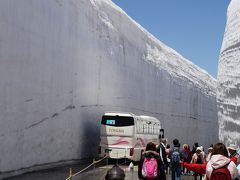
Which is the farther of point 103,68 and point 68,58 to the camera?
point 103,68

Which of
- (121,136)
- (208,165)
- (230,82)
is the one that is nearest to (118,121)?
(121,136)

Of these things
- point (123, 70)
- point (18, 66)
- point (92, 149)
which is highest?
point (123, 70)

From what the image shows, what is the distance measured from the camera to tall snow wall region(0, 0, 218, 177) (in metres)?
15.0

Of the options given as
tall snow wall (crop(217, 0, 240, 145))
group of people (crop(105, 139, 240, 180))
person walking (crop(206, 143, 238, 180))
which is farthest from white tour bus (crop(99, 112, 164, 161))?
person walking (crop(206, 143, 238, 180))

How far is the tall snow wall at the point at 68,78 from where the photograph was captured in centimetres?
1504

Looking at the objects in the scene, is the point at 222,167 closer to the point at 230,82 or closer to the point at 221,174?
the point at 221,174

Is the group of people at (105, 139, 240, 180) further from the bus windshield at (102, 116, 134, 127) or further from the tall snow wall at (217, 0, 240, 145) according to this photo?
the bus windshield at (102, 116, 134, 127)

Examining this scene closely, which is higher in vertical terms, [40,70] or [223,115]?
[40,70]

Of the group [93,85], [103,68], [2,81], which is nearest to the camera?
[2,81]

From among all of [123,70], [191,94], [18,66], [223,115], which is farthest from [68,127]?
[191,94]

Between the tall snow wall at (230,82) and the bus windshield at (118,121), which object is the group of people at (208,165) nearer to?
the tall snow wall at (230,82)

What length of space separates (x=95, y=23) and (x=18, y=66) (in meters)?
10.9

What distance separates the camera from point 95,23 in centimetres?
2559

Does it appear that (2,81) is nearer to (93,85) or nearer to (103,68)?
(93,85)
